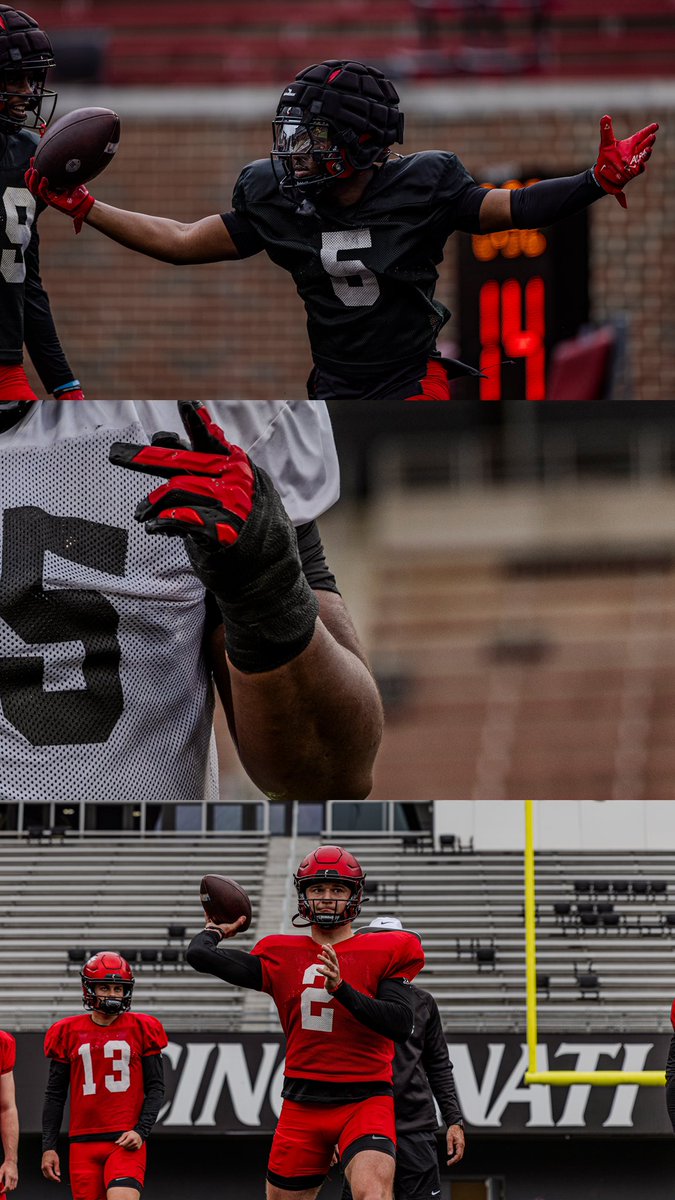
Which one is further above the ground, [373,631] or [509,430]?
[509,430]

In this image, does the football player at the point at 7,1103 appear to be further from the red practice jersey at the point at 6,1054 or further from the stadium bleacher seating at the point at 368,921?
the stadium bleacher seating at the point at 368,921

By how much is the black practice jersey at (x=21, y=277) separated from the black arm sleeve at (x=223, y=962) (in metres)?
1.42

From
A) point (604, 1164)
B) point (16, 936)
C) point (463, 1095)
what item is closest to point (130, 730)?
point (463, 1095)

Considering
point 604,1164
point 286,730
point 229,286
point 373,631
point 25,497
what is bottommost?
point 604,1164

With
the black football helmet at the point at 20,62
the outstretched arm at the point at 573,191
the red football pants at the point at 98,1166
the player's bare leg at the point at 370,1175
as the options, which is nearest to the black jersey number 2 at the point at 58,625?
the black football helmet at the point at 20,62

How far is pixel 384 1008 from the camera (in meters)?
3.78

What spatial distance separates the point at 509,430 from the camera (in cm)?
350

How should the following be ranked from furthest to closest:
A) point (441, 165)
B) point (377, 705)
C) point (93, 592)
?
point (441, 165), point (93, 592), point (377, 705)

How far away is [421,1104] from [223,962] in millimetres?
1101

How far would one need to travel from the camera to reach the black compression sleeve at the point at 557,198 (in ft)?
11.5

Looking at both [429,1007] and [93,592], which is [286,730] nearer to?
[93,592]

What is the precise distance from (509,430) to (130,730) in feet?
3.40

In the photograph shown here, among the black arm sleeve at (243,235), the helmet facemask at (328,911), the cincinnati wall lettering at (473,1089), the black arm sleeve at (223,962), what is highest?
the black arm sleeve at (243,235)

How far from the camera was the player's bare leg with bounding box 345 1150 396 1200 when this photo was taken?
382 centimetres
